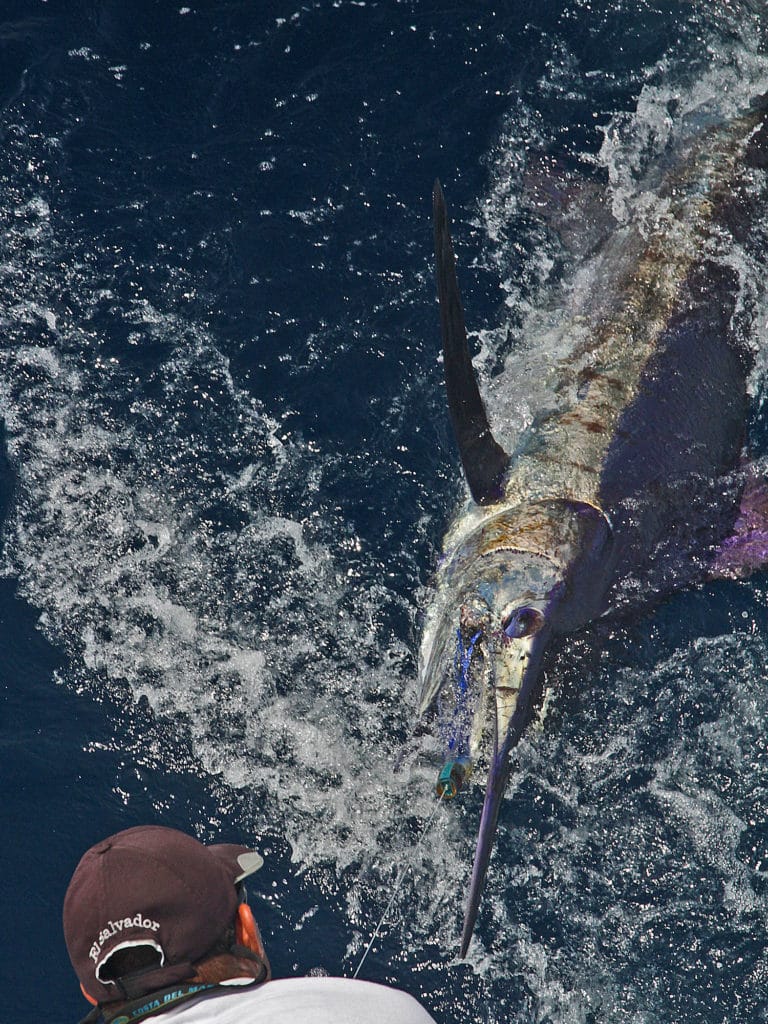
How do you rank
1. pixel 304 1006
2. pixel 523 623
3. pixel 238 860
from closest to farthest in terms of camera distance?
pixel 304 1006 < pixel 238 860 < pixel 523 623

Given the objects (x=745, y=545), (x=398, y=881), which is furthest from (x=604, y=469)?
(x=398, y=881)

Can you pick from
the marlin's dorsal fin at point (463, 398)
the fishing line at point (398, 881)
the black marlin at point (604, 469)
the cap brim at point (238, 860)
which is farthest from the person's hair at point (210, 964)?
the marlin's dorsal fin at point (463, 398)

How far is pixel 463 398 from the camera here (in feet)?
12.4

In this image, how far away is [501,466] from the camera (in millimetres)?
3930

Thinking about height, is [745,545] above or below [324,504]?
below

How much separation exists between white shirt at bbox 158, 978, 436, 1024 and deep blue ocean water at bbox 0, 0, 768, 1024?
72.1 inches

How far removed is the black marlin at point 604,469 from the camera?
3.41m

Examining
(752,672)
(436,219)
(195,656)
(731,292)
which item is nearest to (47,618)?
(195,656)

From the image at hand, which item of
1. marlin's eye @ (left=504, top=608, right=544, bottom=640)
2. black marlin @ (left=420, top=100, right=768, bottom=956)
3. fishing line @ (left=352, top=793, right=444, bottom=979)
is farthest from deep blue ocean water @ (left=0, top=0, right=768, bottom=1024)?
marlin's eye @ (left=504, top=608, right=544, bottom=640)

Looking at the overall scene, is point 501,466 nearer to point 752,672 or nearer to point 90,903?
point 752,672

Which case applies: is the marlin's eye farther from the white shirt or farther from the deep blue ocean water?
the white shirt

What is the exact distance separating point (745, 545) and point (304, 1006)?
9.92 ft

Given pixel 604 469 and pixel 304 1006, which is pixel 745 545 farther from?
pixel 304 1006

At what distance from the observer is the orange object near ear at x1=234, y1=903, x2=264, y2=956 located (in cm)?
183
